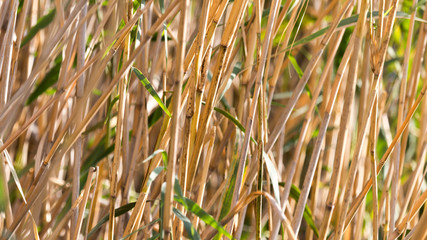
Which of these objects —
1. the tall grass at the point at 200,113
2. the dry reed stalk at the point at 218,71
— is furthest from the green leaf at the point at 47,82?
the dry reed stalk at the point at 218,71

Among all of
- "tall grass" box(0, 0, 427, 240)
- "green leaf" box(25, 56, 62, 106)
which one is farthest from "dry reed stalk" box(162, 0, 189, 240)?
"green leaf" box(25, 56, 62, 106)

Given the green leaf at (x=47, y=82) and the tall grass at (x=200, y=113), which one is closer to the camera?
the tall grass at (x=200, y=113)

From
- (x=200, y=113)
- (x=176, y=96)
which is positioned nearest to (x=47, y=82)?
(x=200, y=113)

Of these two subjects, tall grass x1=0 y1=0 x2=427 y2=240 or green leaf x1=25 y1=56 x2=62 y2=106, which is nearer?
tall grass x1=0 y1=0 x2=427 y2=240

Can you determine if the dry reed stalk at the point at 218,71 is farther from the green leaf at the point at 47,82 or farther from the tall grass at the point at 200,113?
the green leaf at the point at 47,82

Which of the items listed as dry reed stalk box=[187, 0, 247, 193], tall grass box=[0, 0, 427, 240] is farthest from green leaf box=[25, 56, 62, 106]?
dry reed stalk box=[187, 0, 247, 193]

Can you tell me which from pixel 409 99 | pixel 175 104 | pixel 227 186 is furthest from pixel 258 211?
pixel 409 99

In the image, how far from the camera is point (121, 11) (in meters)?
0.47

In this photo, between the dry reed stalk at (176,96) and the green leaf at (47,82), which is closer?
the dry reed stalk at (176,96)

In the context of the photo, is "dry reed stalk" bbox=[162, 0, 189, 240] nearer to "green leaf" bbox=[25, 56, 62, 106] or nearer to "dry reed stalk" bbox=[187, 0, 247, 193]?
"dry reed stalk" bbox=[187, 0, 247, 193]

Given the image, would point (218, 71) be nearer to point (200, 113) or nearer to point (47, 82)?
point (200, 113)

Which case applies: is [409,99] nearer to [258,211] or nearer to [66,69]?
[258,211]

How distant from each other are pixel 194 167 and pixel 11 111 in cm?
18

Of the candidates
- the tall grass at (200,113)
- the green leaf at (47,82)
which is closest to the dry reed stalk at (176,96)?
the tall grass at (200,113)
